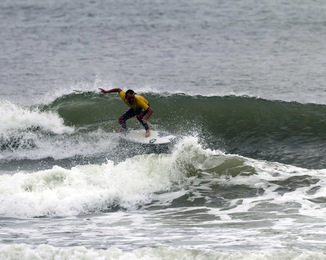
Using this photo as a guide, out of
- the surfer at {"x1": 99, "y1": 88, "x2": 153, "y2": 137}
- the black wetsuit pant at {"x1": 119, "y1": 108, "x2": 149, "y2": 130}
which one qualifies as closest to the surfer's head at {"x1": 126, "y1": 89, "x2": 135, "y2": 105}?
the surfer at {"x1": 99, "y1": 88, "x2": 153, "y2": 137}

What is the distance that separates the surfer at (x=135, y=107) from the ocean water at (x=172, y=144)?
2.03ft

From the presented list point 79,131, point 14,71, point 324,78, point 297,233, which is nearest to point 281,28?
point 324,78

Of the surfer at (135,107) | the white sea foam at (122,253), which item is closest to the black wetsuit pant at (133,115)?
the surfer at (135,107)

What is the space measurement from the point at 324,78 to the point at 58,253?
17.2 meters

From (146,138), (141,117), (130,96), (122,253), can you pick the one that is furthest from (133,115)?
(122,253)

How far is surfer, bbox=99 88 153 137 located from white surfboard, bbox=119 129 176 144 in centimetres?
14

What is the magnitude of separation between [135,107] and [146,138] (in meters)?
0.84

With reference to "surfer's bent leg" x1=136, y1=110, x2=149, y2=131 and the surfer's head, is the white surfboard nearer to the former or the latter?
"surfer's bent leg" x1=136, y1=110, x2=149, y2=131

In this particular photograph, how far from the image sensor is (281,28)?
3497 cm

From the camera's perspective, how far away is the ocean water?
10383mm

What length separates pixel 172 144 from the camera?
53.7ft

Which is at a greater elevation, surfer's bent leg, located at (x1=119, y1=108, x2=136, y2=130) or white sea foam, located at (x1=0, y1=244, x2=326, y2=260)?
surfer's bent leg, located at (x1=119, y1=108, x2=136, y2=130)

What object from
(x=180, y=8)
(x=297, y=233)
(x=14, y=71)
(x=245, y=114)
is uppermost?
(x=180, y=8)

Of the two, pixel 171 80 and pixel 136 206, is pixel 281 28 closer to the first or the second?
pixel 171 80
